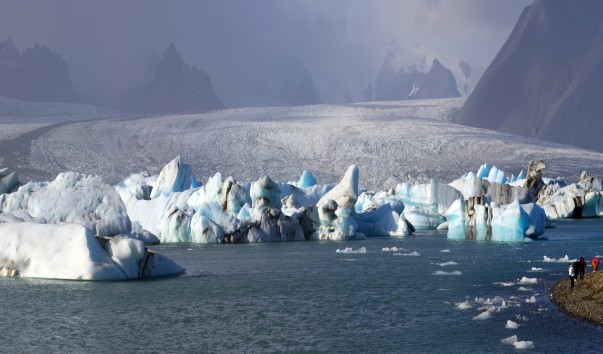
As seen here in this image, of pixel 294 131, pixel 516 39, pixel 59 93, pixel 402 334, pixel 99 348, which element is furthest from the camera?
pixel 59 93

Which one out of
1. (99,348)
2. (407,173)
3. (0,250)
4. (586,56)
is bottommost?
(99,348)

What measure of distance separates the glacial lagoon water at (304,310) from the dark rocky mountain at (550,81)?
110 m

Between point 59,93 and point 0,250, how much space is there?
16035 centimetres

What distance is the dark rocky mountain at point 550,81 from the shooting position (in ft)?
436

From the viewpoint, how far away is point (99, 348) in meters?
14.5

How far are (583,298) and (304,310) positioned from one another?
616 centimetres

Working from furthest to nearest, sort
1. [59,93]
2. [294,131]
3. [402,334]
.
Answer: [59,93] → [294,131] → [402,334]

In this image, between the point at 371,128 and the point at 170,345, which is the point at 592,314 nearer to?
the point at 170,345

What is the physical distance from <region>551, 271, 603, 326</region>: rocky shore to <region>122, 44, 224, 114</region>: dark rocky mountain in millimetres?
165458

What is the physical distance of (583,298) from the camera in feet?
58.1

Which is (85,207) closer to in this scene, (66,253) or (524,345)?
(66,253)

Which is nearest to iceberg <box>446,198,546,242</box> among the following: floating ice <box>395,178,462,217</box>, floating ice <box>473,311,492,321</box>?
floating ice <box>395,178,462,217</box>

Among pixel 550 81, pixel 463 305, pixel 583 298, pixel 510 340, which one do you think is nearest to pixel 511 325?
pixel 510 340

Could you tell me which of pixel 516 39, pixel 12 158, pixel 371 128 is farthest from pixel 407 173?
pixel 516 39
